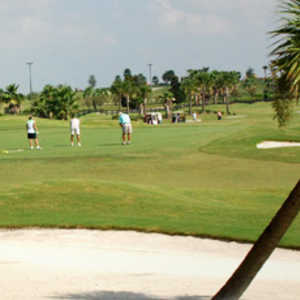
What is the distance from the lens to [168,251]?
1323 cm

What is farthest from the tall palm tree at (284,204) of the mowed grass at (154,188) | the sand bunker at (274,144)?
the sand bunker at (274,144)

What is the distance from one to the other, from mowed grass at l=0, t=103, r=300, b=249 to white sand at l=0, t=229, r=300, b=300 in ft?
2.03

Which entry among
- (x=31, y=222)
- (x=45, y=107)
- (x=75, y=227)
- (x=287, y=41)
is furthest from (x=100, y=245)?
(x=45, y=107)

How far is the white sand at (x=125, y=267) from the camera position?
10.2 metres

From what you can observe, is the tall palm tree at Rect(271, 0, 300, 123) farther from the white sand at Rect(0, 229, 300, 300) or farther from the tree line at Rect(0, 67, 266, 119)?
the tree line at Rect(0, 67, 266, 119)

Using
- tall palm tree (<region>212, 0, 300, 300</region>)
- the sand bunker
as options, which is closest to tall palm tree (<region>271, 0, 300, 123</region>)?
tall palm tree (<region>212, 0, 300, 300</region>)

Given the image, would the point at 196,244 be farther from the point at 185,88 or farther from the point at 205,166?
the point at 185,88

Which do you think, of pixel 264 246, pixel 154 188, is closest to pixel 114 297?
pixel 264 246

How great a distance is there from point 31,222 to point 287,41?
31.6 feet

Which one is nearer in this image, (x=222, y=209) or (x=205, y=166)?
(x=222, y=209)

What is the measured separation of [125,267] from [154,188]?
8752 millimetres

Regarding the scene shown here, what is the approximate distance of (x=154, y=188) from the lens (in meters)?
20.7

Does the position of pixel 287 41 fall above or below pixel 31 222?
above

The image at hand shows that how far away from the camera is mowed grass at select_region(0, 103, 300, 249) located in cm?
1551
